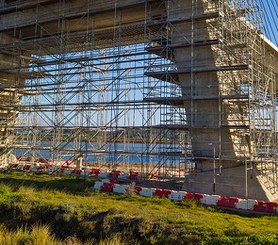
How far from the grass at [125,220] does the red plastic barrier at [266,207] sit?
1.47ft

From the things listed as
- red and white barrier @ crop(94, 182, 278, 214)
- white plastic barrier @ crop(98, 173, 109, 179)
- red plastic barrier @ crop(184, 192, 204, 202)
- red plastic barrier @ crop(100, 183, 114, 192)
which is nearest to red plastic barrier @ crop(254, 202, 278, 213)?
red and white barrier @ crop(94, 182, 278, 214)

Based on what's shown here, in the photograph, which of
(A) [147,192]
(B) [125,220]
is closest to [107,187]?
(A) [147,192]

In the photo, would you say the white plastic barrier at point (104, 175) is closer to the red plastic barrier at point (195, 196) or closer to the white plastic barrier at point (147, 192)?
the white plastic barrier at point (147, 192)

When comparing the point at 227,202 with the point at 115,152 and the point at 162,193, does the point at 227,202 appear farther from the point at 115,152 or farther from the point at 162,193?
the point at 115,152

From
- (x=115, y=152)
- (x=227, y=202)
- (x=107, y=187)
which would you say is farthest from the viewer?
(x=115, y=152)

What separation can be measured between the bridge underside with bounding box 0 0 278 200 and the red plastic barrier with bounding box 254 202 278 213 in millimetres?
1786

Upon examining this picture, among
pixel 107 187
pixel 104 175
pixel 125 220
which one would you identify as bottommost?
pixel 125 220

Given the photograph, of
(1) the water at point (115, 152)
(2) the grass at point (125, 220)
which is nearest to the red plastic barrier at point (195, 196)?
(2) the grass at point (125, 220)

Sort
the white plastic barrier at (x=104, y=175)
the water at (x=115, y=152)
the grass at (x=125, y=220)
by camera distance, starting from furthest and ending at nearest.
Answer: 1. the white plastic barrier at (x=104, y=175)
2. the water at (x=115, y=152)
3. the grass at (x=125, y=220)

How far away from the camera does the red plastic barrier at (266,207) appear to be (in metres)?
11.6

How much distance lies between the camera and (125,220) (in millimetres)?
9922

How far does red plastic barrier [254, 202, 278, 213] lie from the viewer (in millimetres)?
11586

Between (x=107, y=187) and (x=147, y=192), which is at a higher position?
(x=107, y=187)

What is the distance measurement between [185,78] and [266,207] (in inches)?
262
